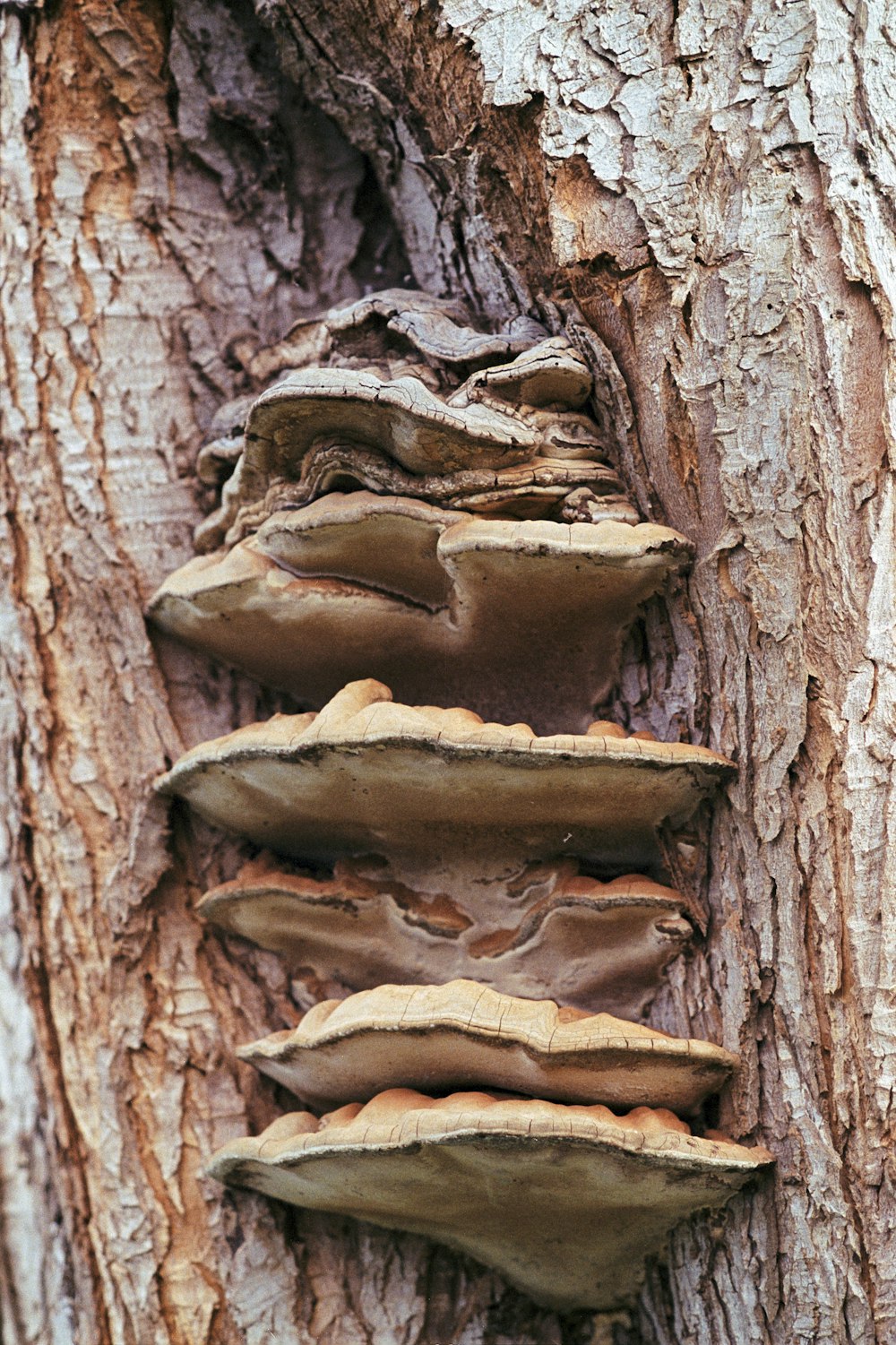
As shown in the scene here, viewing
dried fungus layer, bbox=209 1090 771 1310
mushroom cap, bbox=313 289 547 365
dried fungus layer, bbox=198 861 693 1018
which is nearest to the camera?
dried fungus layer, bbox=209 1090 771 1310

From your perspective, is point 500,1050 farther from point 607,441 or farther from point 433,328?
point 433,328

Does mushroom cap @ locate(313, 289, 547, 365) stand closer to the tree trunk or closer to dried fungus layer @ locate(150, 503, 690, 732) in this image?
the tree trunk

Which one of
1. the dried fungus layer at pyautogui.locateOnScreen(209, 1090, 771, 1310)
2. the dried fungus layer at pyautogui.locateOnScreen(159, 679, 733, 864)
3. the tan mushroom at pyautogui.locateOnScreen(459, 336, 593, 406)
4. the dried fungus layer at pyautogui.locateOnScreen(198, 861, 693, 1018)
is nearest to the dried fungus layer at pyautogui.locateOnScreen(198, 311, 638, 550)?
the tan mushroom at pyautogui.locateOnScreen(459, 336, 593, 406)

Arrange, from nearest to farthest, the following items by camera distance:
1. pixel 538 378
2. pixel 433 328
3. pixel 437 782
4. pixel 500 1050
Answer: pixel 500 1050
pixel 437 782
pixel 538 378
pixel 433 328

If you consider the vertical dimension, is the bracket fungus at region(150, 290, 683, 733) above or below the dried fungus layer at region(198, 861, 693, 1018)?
above

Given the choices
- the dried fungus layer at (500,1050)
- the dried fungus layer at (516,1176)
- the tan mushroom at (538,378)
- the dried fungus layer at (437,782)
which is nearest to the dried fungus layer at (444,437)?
the tan mushroom at (538,378)

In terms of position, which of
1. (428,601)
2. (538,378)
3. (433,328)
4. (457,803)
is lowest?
(457,803)

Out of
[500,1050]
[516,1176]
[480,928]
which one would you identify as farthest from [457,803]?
[516,1176]

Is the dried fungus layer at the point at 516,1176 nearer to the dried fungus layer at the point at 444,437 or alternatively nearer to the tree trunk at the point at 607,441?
the tree trunk at the point at 607,441

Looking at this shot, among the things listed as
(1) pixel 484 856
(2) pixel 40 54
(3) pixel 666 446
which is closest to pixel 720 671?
(3) pixel 666 446
